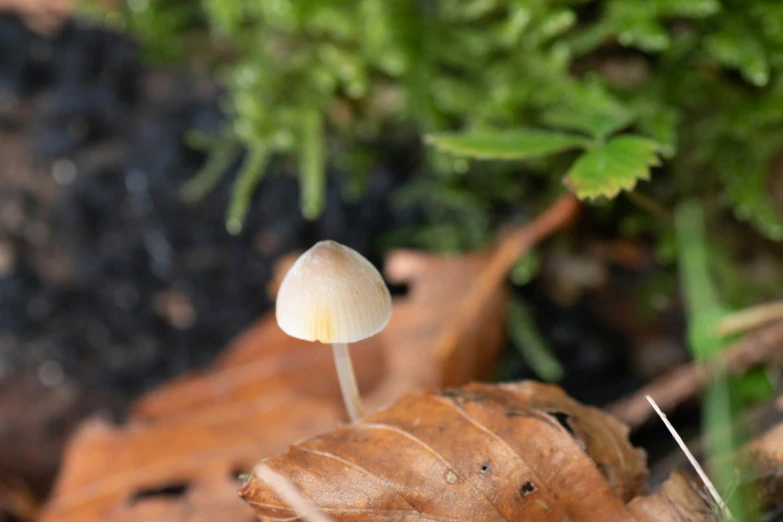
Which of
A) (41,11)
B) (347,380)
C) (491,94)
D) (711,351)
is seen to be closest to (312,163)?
(491,94)

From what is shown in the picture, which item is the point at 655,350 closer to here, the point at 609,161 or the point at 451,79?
the point at 609,161

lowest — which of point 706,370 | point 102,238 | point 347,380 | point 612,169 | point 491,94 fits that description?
point 706,370

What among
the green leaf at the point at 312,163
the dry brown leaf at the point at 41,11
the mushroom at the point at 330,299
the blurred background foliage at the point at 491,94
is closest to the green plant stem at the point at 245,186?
the blurred background foliage at the point at 491,94

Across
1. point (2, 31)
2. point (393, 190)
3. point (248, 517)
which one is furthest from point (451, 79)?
point (2, 31)

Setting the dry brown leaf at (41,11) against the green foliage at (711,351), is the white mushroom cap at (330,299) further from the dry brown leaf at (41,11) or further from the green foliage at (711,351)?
the dry brown leaf at (41,11)

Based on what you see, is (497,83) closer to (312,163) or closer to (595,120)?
(595,120)

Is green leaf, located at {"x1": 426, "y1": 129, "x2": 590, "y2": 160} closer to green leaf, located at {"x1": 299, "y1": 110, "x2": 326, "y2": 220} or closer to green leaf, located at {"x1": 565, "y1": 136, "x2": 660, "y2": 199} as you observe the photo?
green leaf, located at {"x1": 565, "y1": 136, "x2": 660, "y2": 199}

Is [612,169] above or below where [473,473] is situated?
above
